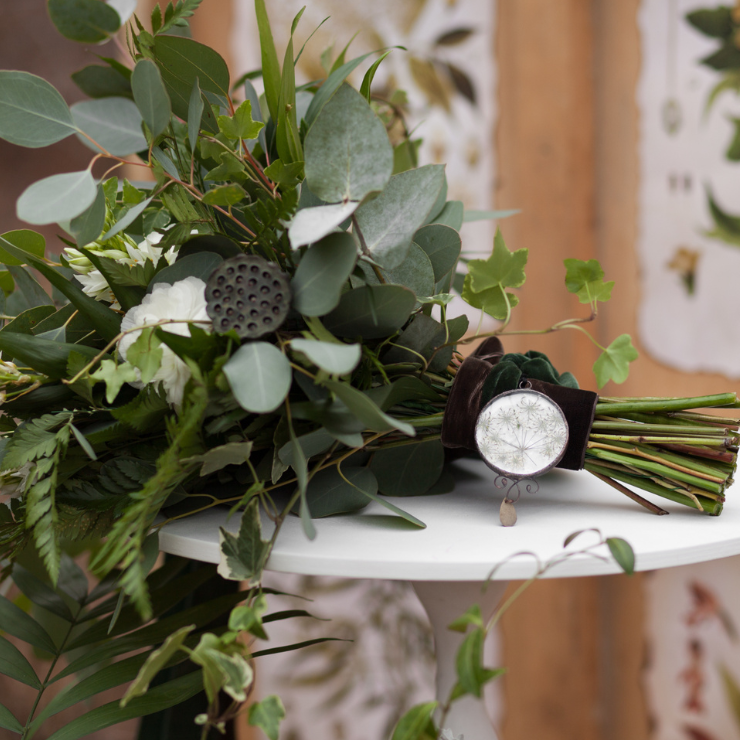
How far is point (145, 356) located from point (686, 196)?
1.15 meters

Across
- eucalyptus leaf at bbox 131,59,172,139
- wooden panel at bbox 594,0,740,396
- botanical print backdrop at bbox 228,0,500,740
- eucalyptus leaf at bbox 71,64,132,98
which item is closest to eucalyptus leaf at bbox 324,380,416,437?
eucalyptus leaf at bbox 131,59,172,139

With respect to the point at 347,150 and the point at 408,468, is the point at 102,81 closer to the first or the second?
the point at 347,150

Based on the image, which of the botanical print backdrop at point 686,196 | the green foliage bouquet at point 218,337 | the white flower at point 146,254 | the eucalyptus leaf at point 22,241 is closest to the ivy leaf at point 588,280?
the green foliage bouquet at point 218,337

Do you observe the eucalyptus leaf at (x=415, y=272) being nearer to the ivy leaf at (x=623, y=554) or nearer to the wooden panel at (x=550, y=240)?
the ivy leaf at (x=623, y=554)

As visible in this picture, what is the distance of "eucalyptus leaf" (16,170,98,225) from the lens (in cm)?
34

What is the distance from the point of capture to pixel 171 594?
583 millimetres

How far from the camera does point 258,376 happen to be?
1.07 ft

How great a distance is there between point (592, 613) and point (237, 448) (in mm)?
1282

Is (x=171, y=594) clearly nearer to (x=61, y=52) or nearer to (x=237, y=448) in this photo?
(x=237, y=448)

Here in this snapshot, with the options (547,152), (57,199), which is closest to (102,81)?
(57,199)

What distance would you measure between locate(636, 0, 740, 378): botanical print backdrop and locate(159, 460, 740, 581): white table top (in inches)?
28.8

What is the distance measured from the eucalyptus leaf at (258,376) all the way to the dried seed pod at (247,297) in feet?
0.06

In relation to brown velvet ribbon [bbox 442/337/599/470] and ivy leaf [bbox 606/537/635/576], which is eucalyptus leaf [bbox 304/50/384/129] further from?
ivy leaf [bbox 606/537/635/576]

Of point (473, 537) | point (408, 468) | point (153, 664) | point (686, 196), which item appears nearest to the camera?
point (153, 664)
